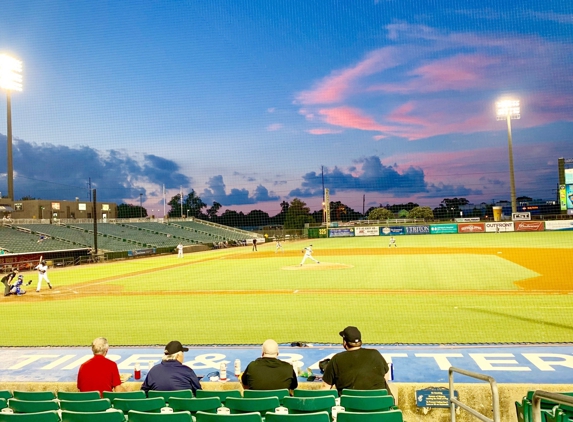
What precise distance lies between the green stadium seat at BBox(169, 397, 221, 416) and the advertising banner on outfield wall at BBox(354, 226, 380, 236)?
182 ft

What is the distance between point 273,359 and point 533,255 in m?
28.3

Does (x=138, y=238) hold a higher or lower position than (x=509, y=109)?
lower

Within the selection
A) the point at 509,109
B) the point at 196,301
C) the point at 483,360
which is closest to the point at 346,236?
the point at 509,109

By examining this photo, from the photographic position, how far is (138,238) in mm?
45750

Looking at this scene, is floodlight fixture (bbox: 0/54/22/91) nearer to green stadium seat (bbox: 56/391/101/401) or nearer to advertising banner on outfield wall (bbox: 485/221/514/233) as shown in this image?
green stadium seat (bbox: 56/391/101/401)

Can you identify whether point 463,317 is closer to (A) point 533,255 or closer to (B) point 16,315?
(B) point 16,315

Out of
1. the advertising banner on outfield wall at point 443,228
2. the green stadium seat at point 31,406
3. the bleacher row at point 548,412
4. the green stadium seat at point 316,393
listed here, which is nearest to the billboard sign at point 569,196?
the advertising banner on outfield wall at point 443,228

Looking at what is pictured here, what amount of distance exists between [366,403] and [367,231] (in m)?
55.9

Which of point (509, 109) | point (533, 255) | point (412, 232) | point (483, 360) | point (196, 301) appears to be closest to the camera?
point (483, 360)

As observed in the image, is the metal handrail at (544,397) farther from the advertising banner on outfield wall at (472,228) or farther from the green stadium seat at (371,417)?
the advertising banner on outfield wall at (472,228)

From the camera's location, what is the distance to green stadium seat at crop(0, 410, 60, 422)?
12.2 ft

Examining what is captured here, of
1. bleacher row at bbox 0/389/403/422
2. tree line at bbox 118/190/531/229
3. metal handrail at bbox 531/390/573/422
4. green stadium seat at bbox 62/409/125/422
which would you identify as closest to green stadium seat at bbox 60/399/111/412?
bleacher row at bbox 0/389/403/422

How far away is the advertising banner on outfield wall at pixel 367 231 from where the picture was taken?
58250 millimetres

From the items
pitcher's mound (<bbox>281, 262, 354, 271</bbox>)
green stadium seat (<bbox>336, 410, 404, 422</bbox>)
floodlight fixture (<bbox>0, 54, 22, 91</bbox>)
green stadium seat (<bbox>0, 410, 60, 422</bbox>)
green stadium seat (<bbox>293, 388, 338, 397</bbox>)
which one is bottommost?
pitcher's mound (<bbox>281, 262, 354, 271</bbox>)
